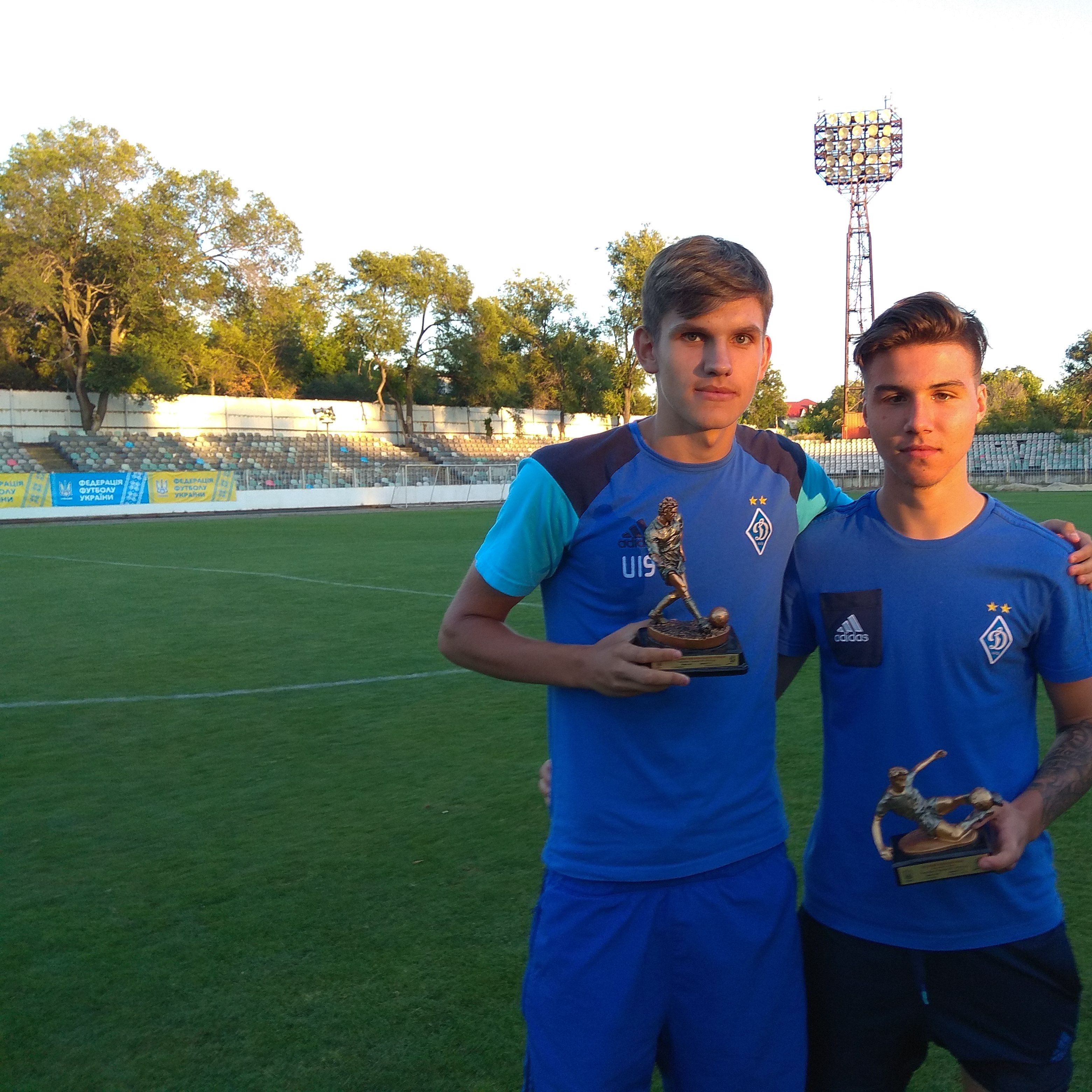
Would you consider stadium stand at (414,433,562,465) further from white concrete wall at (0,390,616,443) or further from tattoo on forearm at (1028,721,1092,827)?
tattoo on forearm at (1028,721,1092,827)

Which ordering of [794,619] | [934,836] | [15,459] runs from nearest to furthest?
[934,836], [794,619], [15,459]

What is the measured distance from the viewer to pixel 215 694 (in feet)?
25.6

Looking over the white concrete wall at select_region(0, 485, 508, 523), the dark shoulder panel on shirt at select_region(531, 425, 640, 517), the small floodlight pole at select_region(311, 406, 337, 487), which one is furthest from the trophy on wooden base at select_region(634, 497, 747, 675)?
the small floodlight pole at select_region(311, 406, 337, 487)

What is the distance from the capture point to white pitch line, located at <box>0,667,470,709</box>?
756 centimetres

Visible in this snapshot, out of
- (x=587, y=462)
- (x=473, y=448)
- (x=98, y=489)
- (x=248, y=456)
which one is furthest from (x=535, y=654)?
(x=473, y=448)

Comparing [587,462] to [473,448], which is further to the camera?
[473,448]

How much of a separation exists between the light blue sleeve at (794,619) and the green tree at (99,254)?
139 ft

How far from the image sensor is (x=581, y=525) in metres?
2.08

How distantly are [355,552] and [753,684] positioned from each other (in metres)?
16.9

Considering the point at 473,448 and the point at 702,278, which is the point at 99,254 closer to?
the point at 473,448

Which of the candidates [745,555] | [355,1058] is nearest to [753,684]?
[745,555]

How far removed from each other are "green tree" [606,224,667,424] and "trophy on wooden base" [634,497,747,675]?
5207 centimetres

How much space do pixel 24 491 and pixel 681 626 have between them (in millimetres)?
30598

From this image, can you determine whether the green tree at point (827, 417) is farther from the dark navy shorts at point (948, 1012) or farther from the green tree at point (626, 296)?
the dark navy shorts at point (948, 1012)
